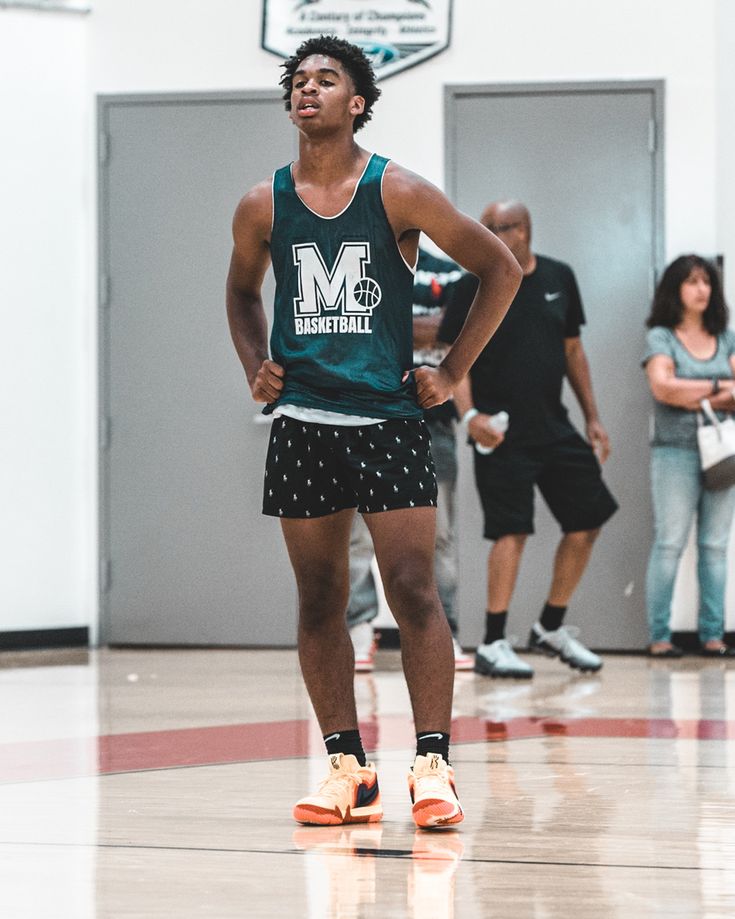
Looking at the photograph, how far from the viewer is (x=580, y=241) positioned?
7090mm

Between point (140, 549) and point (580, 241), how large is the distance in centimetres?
251

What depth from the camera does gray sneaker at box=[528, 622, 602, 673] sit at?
591 cm

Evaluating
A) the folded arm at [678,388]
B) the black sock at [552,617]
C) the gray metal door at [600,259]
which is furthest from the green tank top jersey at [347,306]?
the gray metal door at [600,259]

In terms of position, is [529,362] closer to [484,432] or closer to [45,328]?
[484,432]

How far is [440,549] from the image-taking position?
6.13 m

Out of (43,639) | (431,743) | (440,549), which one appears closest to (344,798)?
(431,743)

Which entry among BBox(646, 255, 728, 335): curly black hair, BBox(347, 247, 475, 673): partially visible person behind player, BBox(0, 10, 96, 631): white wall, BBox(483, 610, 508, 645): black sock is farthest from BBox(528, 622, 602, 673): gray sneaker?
BBox(0, 10, 96, 631): white wall

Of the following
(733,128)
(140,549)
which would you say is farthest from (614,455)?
(140,549)

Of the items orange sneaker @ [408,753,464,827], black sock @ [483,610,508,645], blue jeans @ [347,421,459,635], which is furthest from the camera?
blue jeans @ [347,421,459,635]

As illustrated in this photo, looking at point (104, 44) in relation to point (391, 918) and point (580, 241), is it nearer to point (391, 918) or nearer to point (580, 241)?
point (580, 241)

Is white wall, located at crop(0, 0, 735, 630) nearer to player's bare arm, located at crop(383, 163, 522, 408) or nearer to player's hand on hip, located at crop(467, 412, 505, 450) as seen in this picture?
player's hand on hip, located at crop(467, 412, 505, 450)

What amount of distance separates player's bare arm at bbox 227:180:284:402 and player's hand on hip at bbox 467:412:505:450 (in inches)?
98.9

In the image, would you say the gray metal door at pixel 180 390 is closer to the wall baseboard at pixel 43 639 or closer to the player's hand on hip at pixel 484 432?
the wall baseboard at pixel 43 639

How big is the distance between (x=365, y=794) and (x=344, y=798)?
73 mm
